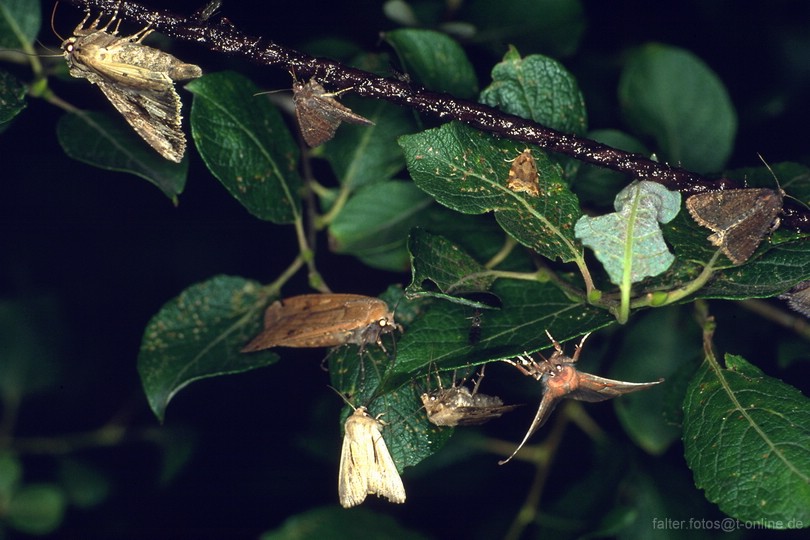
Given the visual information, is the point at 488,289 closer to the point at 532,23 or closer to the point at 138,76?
the point at 138,76

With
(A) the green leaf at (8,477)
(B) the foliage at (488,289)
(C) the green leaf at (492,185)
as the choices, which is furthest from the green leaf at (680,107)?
(A) the green leaf at (8,477)

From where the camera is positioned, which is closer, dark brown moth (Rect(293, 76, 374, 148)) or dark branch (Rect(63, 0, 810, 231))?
dark branch (Rect(63, 0, 810, 231))

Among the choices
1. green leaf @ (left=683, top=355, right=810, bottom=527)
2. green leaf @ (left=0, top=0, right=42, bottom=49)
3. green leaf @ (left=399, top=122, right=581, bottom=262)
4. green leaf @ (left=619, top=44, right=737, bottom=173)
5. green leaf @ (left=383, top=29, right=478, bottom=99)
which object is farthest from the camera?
green leaf @ (left=619, top=44, right=737, bottom=173)

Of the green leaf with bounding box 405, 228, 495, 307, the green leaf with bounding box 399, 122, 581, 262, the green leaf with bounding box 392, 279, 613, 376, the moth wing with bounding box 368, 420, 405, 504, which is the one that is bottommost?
the moth wing with bounding box 368, 420, 405, 504

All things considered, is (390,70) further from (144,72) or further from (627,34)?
(627,34)

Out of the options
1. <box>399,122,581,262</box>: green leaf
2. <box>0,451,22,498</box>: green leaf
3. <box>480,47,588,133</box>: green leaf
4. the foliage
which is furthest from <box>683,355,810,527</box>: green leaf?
<box>0,451,22,498</box>: green leaf

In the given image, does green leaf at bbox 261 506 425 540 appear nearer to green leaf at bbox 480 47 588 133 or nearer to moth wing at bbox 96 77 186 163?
moth wing at bbox 96 77 186 163
